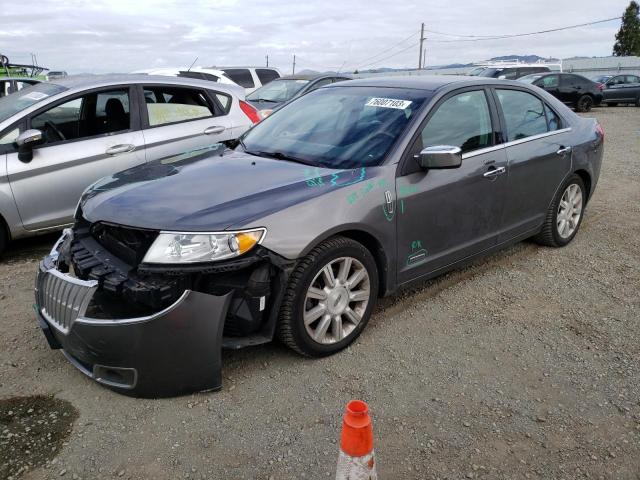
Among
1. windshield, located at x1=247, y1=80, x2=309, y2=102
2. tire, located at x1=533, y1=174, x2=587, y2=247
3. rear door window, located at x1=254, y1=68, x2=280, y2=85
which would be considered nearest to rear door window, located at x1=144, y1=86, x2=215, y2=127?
tire, located at x1=533, y1=174, x2=587, y2=247

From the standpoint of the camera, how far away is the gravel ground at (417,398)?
2453 mm

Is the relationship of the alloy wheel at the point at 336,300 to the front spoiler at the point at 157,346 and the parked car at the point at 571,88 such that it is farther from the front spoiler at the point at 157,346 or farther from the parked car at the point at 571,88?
the parked car at the point at 571,88

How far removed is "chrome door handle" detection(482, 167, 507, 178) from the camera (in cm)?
399

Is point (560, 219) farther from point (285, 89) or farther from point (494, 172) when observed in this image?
point (285, 89)

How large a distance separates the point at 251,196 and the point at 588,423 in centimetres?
205

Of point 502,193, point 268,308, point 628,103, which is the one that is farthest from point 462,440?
point 628,103

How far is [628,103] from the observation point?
22.7m

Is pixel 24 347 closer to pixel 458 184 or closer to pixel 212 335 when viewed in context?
pixel 212 335

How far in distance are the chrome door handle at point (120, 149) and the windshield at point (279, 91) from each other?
6061 millimetres

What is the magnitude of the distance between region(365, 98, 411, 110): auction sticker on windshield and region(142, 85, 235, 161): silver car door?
Result: 2210 millimetres

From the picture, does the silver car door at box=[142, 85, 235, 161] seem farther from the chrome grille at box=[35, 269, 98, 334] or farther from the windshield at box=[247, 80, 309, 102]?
the windshield at box=[247, 80, 309, 102]

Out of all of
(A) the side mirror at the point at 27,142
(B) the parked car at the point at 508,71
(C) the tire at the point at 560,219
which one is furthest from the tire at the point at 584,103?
(A) the side mirror at the point at 27,142

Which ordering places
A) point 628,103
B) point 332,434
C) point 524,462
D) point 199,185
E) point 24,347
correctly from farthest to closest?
1. point 628,103
2. point 24,347
3. point 199,185
4. point 332,434
5. point 524,462

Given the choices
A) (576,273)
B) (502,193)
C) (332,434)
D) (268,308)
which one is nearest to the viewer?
(332,434)
